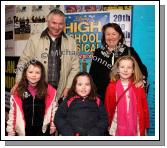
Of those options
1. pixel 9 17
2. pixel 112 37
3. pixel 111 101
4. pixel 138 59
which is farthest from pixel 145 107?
pixel 9 17

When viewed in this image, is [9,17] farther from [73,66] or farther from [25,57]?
[73,66]

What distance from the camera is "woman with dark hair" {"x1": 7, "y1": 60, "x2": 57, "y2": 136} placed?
8.10 feet

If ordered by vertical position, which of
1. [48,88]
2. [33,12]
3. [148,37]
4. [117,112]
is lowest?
[117,112]

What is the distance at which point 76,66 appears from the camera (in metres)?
2.51

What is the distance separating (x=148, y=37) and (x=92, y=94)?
23.6 inches

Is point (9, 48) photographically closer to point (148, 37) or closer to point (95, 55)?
point (95, 55)

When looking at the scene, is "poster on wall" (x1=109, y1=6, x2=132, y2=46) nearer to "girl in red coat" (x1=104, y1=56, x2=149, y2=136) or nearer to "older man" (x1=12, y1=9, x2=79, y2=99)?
"girl in red coat" (x1=104, y1=56, x2=149, y2=136)

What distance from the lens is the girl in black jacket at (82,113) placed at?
2449 mm

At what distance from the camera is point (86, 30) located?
8.25ft

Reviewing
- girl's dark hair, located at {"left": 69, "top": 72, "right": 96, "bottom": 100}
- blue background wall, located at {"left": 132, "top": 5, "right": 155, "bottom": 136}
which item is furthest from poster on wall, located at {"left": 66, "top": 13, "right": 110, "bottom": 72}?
blue background wall, located at {"left": 132, "top": 5, "right": 155, "bottom": 136}

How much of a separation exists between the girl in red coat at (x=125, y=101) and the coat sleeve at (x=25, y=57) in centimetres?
63

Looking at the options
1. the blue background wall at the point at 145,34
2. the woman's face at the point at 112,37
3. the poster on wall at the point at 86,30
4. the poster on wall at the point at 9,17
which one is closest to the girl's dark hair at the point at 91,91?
the poster on wall at the point at 86,30

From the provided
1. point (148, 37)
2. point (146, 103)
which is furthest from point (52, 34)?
point (146, 103)

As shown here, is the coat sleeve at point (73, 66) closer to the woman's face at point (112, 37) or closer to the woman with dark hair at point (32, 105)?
the woman with dark hair at point (32, 105)
